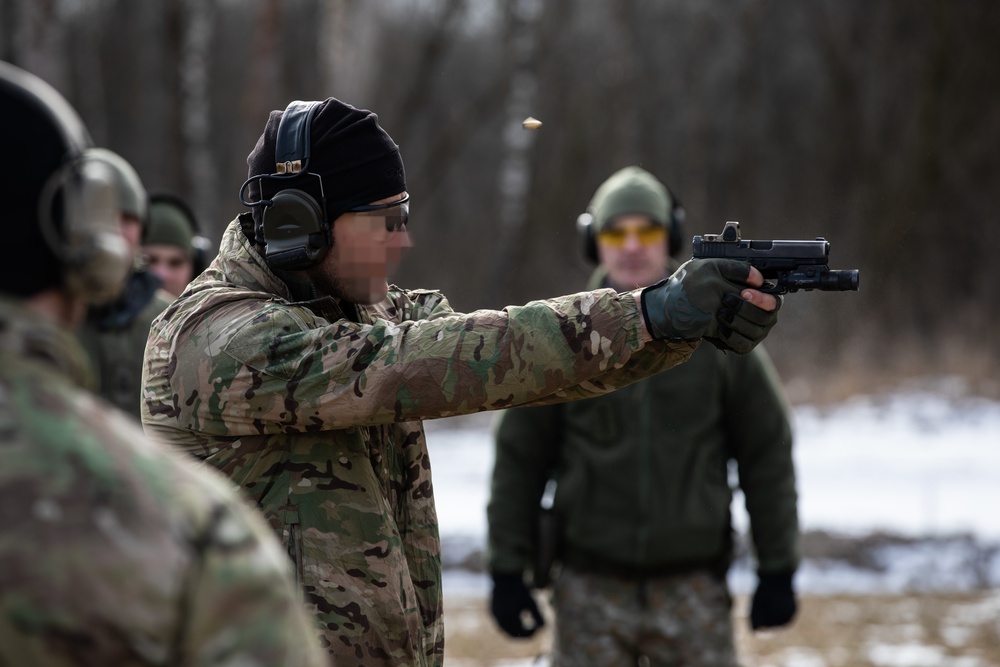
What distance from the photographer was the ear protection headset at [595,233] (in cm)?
494

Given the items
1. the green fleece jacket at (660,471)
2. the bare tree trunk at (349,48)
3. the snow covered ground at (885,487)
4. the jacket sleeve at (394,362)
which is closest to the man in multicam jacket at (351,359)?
the jacket sleeve at (394,362)

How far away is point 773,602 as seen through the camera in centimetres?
456

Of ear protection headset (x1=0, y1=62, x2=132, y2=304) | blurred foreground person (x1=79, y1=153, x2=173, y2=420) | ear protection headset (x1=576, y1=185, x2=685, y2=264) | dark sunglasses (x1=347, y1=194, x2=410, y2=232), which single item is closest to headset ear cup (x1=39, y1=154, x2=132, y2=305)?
ear protection headset (x1=0, y1=62, x2=132, y2=304)

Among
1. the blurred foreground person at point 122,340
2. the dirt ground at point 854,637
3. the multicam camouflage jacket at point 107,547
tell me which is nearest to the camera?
the multicam camouflage jacket at point 107,547

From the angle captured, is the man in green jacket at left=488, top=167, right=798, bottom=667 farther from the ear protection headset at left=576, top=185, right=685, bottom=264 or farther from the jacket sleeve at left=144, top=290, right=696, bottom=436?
the jacket sleeve at left=144, top=290, right=696, bottom=436

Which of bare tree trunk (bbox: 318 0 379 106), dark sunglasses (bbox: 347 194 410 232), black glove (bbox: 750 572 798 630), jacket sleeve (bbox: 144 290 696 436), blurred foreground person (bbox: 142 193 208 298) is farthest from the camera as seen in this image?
bare tree trunk (bbox: 318 0 379 106)

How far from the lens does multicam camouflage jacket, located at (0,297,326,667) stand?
3.65ft

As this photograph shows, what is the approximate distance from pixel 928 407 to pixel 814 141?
10.9 metres

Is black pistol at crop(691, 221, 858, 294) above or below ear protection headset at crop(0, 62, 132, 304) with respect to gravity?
above

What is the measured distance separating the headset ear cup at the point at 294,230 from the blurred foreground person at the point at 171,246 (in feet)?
12.1

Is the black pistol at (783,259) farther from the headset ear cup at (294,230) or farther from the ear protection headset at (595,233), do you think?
the ear protection headset at (595,233)

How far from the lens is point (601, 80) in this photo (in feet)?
80.7

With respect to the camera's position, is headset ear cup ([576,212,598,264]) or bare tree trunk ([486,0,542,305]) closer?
headset ear cup ([576,212,598,264])

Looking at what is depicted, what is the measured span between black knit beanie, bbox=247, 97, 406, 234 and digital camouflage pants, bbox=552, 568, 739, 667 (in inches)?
94.9
